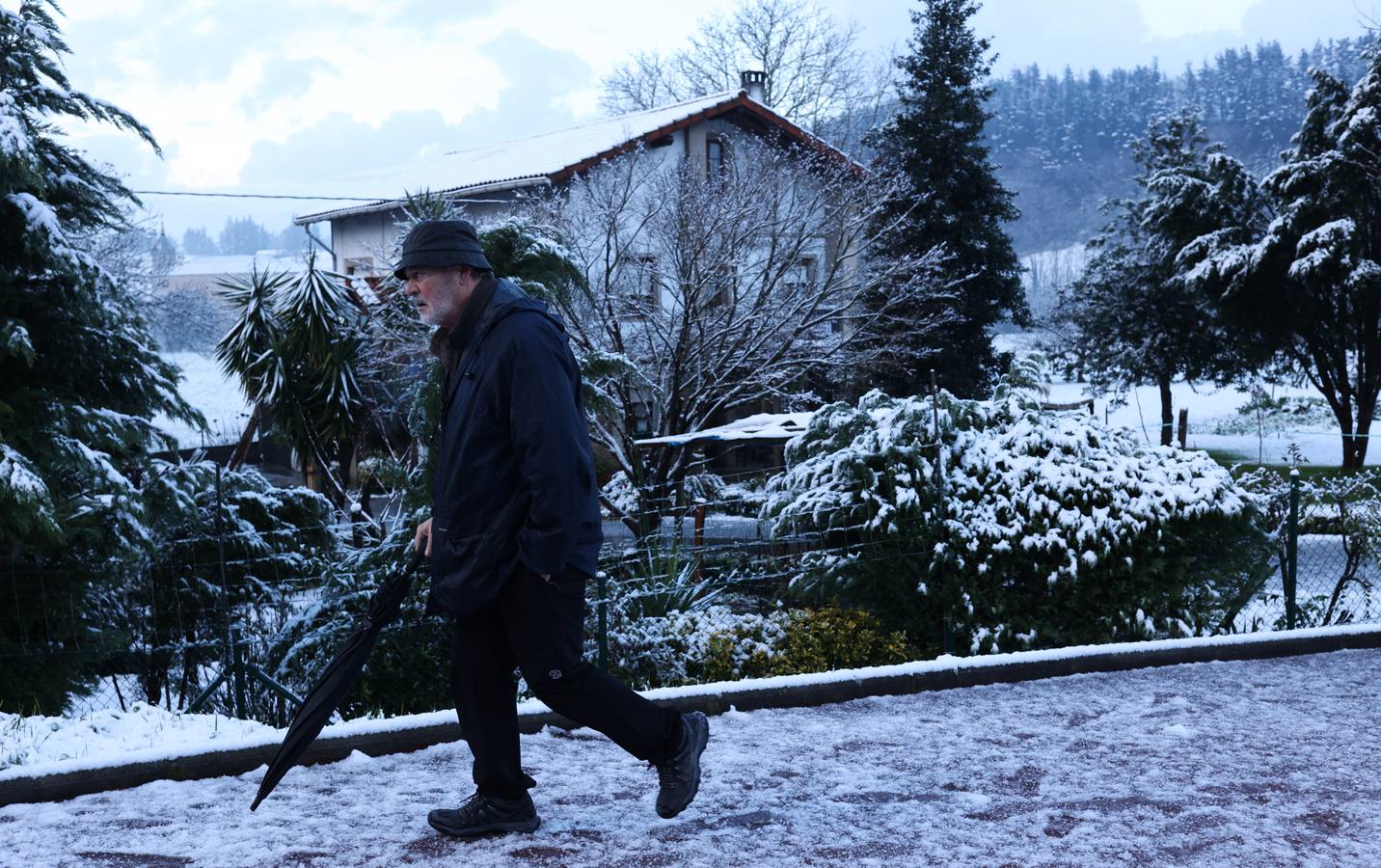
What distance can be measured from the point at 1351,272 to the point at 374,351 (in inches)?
769

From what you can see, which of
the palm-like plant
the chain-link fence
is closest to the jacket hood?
the chain-link fence

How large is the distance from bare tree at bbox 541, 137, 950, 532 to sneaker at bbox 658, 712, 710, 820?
12133mm

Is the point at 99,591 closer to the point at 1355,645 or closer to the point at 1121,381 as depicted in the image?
the point at 1355,645

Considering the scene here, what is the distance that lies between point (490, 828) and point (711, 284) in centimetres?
1494

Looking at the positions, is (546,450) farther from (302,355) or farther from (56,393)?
(302,355)

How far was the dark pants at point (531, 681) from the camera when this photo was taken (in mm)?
3764

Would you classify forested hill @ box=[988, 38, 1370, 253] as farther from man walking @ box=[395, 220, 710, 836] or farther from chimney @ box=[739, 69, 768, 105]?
man walking @ box=[395, 220, 710, 836]

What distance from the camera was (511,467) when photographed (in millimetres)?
3781

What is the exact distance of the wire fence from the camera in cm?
655

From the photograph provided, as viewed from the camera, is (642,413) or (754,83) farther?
(754,83)

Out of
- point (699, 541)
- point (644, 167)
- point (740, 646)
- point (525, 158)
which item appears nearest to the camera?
point (740, 646)

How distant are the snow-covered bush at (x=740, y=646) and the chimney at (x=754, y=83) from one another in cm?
2872

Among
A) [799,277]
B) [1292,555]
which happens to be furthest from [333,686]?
[799,277]

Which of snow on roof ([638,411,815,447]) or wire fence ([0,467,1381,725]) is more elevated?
snow on roof ([638,411,815,447])
